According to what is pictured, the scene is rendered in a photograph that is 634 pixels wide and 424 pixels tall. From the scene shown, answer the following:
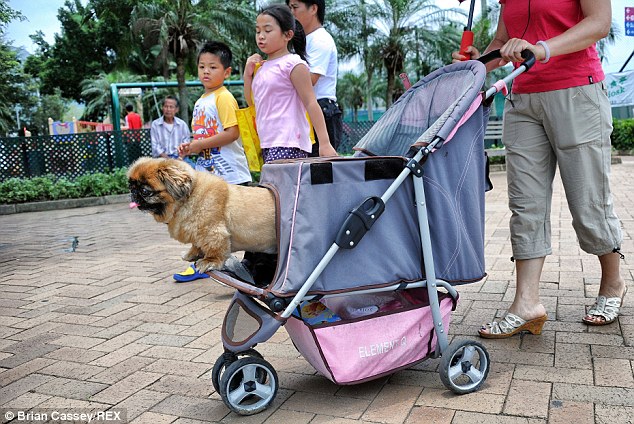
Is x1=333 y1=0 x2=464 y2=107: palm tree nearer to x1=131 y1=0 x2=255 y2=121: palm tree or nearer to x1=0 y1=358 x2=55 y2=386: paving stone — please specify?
x1=131 y1=0 x2=255 y2=121: palm tree

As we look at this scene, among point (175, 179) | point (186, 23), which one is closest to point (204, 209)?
point (175, 179)

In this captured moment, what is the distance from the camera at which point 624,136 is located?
19.3 meters

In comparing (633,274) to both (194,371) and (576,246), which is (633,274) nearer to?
(576,246)

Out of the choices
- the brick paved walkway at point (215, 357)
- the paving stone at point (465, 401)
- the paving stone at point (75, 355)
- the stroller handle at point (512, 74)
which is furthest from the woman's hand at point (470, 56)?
the paving stone at point (75, 355)

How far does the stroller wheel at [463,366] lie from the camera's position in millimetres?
2545

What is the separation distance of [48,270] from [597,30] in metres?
4.79

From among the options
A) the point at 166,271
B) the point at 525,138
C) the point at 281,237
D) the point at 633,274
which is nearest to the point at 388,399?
the point at 281,237

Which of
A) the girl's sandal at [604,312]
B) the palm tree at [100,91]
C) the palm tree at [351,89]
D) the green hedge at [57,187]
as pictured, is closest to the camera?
the girl's sandal at [604,312]

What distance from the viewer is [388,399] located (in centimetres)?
262

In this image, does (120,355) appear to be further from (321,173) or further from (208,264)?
(321,173)

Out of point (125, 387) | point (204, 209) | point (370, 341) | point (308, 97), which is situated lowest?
point (125, 387)

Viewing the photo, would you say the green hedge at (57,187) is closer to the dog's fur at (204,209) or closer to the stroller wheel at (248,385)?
the dog's fur at (204,209)

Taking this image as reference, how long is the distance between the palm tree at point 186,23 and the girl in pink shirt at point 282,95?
1819 cm

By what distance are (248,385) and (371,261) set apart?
0.71m
